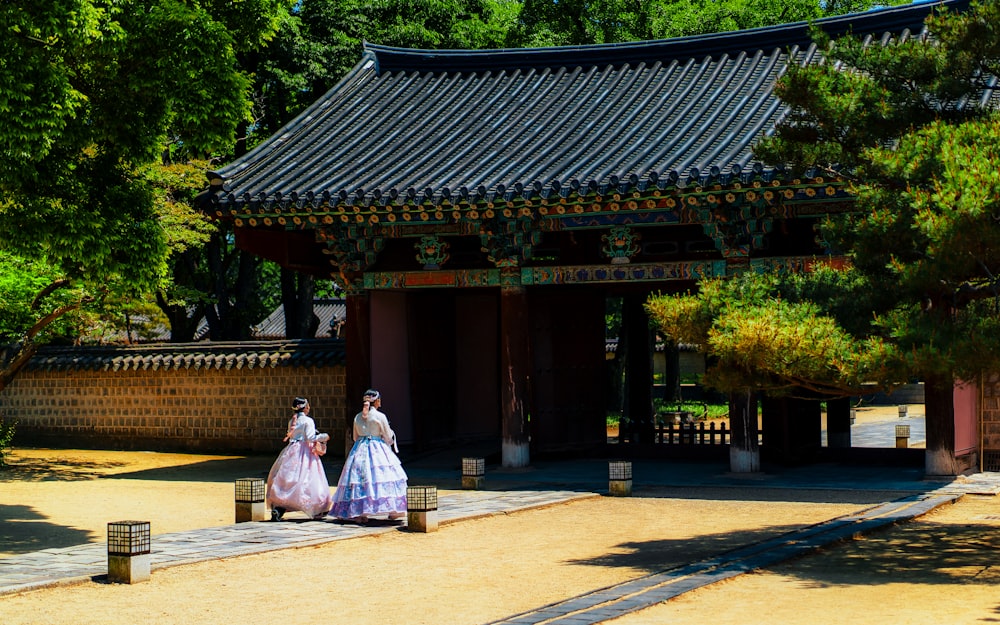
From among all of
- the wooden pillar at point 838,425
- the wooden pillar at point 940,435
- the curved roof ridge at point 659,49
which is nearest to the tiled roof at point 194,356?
the curved roof ridge at point 659,49

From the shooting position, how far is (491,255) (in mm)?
18844

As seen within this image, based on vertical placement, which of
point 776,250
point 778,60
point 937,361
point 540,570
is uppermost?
point 778,60

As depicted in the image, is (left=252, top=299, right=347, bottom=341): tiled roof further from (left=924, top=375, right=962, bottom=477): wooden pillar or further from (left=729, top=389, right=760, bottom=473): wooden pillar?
(left=924, top=375, right=962, bottom=477): wooden pillar

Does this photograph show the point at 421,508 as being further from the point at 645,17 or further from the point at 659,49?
the point at 645,17

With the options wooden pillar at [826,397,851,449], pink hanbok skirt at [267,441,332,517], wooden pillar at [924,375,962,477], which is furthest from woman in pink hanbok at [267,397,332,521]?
wooden pillar at [826,397,851,449]

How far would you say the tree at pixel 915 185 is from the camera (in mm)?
9430

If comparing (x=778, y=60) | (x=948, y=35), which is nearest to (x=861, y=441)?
(x=778, y=60)

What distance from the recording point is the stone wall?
77.4ft

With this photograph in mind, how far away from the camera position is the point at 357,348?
20.1 m

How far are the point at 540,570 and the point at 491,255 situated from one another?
28.6 ft

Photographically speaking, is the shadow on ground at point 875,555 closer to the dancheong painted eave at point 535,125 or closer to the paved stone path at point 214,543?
the paved stone path at point 214,543

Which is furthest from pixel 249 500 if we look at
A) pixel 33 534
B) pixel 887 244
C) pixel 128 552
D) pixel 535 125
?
pixel 535 125

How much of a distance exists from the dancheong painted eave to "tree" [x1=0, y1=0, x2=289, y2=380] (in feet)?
16.8

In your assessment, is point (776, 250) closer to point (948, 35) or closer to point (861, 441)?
point (948, 35)
